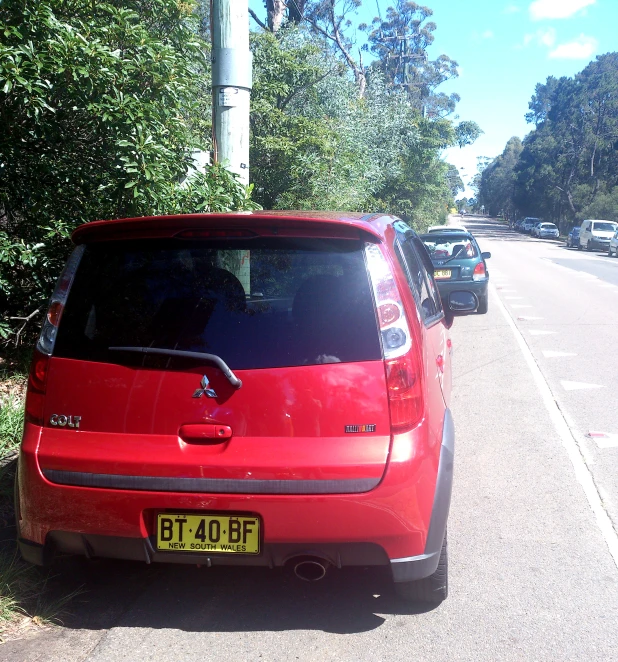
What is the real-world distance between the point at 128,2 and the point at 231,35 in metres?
1.05

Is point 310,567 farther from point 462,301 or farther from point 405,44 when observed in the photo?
point 405,44

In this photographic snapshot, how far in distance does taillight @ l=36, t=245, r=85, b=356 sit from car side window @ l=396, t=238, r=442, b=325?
1.46 m

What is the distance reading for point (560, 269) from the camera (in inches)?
1152

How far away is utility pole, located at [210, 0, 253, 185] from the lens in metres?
7.04

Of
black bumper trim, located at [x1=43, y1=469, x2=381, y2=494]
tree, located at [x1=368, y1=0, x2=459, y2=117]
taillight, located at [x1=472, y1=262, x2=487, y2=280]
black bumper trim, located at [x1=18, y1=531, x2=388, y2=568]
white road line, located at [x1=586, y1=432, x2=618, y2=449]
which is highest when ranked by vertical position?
tree, located at [x1=368, y1=0, x2=459, y2=117]

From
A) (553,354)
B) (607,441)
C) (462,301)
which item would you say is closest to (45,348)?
(462,301)

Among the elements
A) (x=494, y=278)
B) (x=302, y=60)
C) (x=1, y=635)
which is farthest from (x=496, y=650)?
(x=494, y=278)

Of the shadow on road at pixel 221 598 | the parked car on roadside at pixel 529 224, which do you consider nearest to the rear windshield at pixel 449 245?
the shadow on road at pixel 221 598

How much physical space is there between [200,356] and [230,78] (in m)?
4.46

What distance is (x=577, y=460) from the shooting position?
612 cm

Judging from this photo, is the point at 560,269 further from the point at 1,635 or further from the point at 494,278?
the point at 1,635

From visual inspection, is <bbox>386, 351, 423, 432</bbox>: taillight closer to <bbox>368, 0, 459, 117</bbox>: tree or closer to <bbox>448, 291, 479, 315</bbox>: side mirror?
<bbox>448, 291, 479, 315</bbox>: side mirror

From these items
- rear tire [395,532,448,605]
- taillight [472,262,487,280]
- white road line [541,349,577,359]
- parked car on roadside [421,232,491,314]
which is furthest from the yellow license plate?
taillight [472,262,487,280]

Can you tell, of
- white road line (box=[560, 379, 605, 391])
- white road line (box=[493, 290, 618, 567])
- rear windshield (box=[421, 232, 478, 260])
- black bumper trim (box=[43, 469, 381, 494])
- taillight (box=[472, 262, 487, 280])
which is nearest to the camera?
black bumper trim (box=[43, 469, 381, 494])
